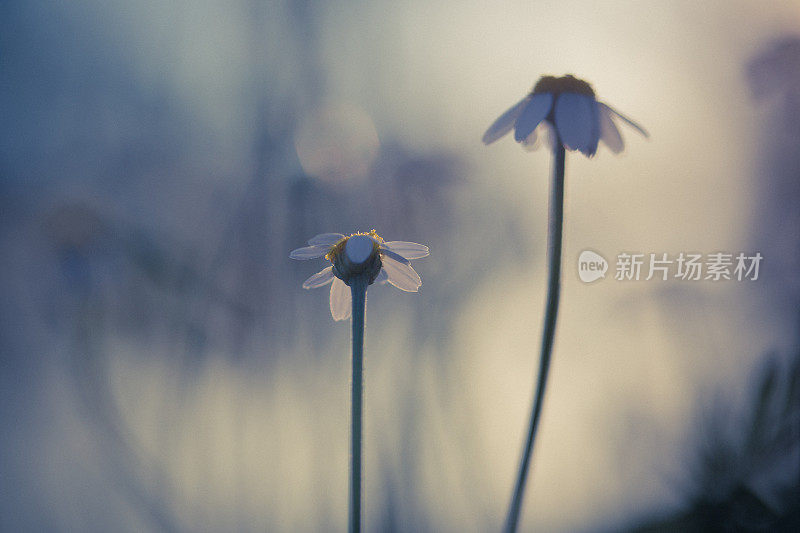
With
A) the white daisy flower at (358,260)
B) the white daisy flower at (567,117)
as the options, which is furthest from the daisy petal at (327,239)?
the white daisy flower at (567,117)

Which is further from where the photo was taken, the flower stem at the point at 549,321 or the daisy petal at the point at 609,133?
the daisy petal at the point at 609,133

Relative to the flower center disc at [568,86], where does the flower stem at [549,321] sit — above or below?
below

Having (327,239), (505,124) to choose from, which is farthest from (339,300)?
(505,124)

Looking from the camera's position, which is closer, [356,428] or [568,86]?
[356,428]

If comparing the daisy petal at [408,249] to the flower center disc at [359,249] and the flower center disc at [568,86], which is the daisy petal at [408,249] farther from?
the flower center disc at [568,86]

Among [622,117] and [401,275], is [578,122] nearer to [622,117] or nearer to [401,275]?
[622,117]

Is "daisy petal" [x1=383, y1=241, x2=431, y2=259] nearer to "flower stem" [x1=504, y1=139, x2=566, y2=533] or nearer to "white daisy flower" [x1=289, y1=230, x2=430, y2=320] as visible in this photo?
"white daisy flower" [x1=289, y1=230, x2=430, y2=320]

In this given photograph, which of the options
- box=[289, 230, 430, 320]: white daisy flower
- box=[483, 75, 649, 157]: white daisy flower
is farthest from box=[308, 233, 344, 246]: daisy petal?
box=[483, 75, 649, 157]: white daisy flower
